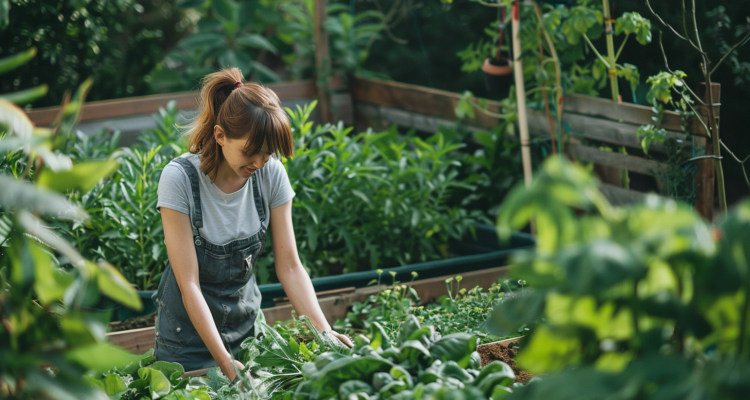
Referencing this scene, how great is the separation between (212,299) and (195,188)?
38 centimetres

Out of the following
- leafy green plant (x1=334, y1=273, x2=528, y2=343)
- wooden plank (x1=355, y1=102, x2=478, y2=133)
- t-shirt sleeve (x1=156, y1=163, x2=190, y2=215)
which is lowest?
leafy green plant (x1=334, y1=273, x2=528, y2=343)

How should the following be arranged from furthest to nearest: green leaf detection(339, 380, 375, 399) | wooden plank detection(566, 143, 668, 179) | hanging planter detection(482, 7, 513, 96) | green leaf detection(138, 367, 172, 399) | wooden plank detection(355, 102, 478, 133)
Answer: wooden plank detection(355, 102, 478, 133) < hanging planter detection(482, 7, 513, 96) < wooden plank detection(566, 143, 668, 179) < green leaf detection(138, 367, 172, 399) < green leaf detection(339, 380, 375, 399)

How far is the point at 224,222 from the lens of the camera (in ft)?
6.40

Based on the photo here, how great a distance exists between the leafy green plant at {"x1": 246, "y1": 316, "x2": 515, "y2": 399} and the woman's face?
0.81 m

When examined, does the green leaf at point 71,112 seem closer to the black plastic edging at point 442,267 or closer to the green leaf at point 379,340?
the green leaf at point 379,340

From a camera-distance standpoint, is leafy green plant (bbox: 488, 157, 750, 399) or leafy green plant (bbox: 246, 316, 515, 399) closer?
leafy green plant (bbox: 488, 157, 750, 399)

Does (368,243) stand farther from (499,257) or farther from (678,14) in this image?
(678,14)

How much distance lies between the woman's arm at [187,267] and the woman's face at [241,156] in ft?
0.67

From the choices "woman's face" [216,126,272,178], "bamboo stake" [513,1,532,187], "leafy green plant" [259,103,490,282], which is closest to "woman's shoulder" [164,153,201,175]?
"woman's face" [216,126,272,178]

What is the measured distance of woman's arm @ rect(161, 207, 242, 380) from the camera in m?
1.73

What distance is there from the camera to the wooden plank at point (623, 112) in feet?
8.34

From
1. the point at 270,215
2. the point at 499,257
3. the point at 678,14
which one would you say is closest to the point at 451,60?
the point at 678,14

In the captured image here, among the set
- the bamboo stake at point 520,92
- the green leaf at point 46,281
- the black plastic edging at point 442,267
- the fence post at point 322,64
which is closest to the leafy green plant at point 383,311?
the black plastic edging at point 442,267

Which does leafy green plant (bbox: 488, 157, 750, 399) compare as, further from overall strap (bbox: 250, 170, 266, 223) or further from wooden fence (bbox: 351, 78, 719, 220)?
wooden fence (bbox: 351, 78, 719, 220)
